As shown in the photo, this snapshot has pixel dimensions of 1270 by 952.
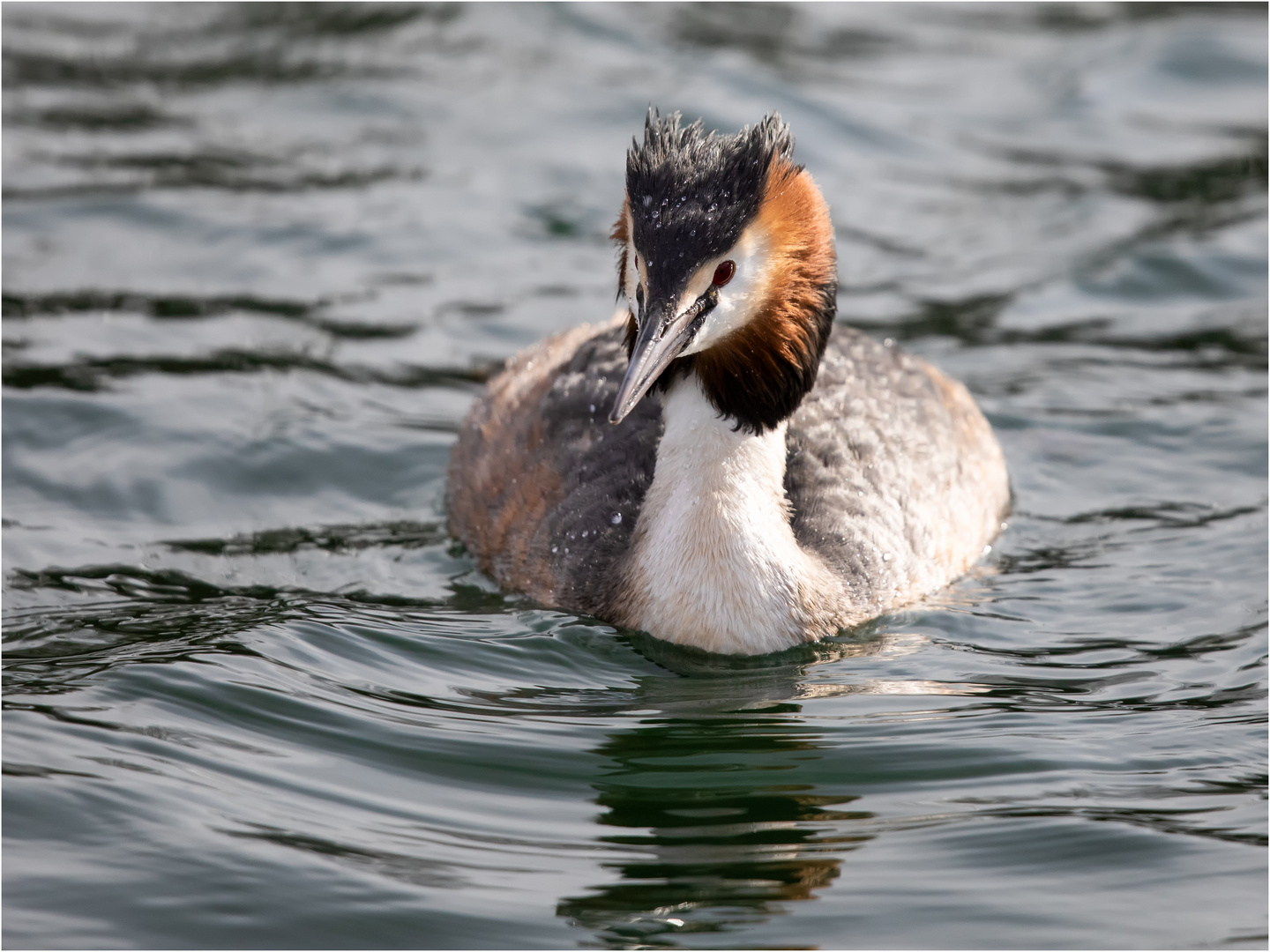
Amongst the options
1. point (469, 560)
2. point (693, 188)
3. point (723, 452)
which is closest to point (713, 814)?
point (723, 452)

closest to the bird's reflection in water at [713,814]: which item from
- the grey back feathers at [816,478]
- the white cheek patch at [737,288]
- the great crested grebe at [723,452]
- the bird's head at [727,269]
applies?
the great crested grebe at [723,452]

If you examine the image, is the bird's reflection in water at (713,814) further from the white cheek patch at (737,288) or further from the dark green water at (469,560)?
the white cheek patch at (737,288)

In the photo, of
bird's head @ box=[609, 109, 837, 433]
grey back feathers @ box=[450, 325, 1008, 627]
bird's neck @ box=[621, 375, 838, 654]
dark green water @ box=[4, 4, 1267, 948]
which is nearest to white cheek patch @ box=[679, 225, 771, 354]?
bird's head @ box=[609, 109, 837, 433]

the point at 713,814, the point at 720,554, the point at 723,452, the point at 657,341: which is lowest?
the point at 713,814

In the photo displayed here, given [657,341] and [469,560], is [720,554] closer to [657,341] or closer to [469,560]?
[657,341]

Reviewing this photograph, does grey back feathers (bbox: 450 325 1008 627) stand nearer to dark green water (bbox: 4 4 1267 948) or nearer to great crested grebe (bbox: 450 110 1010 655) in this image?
great crested grebe (bbox: 450 110 1010 655)

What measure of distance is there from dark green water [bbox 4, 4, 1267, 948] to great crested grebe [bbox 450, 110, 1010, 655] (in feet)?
0.83

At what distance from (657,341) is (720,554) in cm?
116

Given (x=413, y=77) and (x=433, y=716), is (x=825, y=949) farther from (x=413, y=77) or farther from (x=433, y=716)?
(x=413, y=77)

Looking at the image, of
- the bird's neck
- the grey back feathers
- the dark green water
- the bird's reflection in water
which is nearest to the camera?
the bird's reflection in water

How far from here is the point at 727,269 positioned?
688cm

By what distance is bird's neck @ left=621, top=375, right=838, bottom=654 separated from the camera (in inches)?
289

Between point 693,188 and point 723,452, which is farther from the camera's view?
point 723,452

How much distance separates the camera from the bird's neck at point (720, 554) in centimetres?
734
